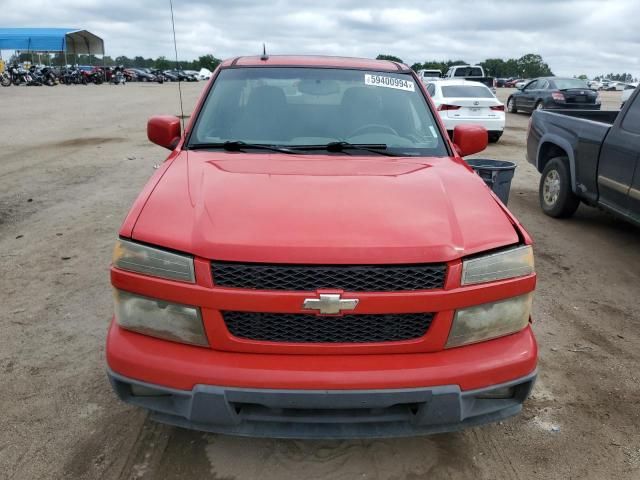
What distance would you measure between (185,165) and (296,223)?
101 centimetres

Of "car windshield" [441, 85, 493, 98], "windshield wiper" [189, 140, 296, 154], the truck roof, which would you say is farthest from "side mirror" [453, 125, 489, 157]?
"car windshield" [441, 85, 493, 98]

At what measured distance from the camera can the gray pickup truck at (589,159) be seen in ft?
17.0

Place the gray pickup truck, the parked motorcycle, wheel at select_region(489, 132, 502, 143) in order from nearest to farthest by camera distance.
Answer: the gray pickup truck, wheel at select_region(489, 132, 502, 143), the parked motorcycle

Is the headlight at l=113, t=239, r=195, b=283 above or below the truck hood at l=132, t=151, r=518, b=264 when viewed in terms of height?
below

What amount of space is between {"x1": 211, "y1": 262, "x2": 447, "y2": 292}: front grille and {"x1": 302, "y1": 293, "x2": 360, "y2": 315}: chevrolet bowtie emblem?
1.7 inches

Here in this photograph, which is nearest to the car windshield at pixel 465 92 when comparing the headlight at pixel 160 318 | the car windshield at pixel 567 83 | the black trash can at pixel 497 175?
the black trash can at pixel 497 175

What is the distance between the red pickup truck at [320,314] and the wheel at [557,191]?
15.3 feet

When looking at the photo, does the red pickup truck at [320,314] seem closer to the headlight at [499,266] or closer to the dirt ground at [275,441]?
the headlight at [499,266]

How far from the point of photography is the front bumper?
2062 millimetres

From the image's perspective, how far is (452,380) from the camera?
83.4 inches

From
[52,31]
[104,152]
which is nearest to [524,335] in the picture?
[104,152]

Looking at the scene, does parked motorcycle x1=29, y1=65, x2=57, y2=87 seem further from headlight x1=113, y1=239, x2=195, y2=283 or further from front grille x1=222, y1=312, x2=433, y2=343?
front grille x1=222, y1=312, x2=433, y2=343

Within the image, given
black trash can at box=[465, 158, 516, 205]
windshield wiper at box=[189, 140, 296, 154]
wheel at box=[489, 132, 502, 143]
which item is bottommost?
wheel at box=[489, 132, 502, 143]

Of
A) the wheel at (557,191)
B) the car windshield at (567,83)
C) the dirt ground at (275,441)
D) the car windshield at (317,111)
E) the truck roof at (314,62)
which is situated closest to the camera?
the dirt ground at (275,441)
